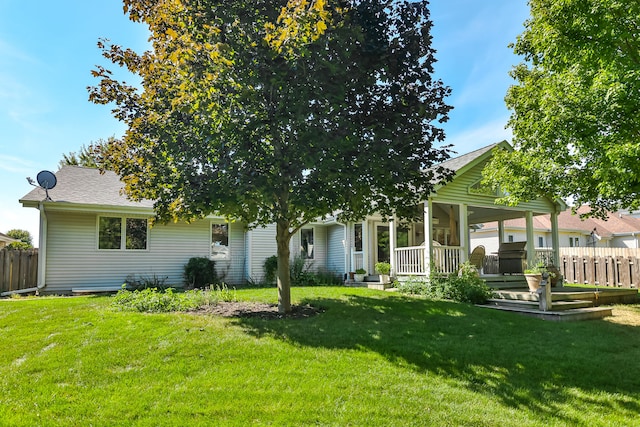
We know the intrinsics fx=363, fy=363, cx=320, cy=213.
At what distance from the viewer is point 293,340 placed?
550 centimetres

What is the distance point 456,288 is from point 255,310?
5.65m

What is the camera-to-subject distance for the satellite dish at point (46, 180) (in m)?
11.2

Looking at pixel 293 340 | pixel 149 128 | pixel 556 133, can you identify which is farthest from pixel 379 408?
pixel 556 133

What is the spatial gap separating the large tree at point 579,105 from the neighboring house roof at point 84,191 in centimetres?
1221

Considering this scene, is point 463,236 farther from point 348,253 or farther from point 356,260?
point 348,253

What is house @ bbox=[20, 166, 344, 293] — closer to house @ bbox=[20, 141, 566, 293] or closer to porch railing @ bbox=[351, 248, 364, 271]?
house @ bbox=[20, 141, 566, 293]

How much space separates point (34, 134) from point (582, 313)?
1909 centimetres

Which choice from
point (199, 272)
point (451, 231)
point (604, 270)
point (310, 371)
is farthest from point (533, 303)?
point (199, 272)

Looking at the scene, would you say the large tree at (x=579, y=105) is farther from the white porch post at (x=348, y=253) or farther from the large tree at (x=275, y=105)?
the white porch post at (x=348, y=253)

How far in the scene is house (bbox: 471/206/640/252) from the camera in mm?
28466

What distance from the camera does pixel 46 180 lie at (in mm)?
11336

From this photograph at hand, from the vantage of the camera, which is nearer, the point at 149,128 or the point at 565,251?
the point at 149,128

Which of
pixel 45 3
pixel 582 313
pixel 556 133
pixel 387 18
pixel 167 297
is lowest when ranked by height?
pixel 582 313

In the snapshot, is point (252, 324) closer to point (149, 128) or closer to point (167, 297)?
point (167, 297)
